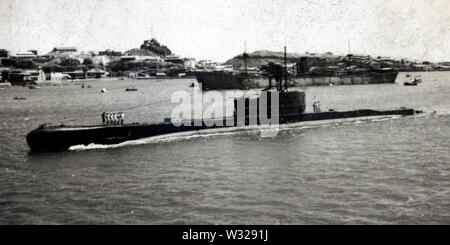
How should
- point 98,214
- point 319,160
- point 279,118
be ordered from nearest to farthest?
point 98,214, point 319,160, point 279,118

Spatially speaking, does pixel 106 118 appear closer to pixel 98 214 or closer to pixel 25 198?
pixel 25 198

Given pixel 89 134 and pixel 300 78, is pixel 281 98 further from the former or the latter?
pixel 300 78

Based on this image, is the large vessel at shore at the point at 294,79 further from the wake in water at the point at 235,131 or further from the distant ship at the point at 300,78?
the wake in water at the point at 235,131

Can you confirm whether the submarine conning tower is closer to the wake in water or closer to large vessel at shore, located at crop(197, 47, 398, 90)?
the wake in water

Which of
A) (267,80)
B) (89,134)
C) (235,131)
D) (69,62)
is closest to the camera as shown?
(89,134)

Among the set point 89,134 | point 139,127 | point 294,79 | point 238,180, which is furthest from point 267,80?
point 238,180

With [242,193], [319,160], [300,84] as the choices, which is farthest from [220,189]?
[300,84]
